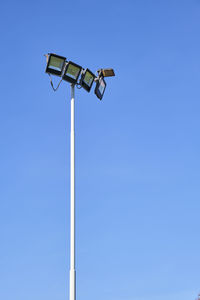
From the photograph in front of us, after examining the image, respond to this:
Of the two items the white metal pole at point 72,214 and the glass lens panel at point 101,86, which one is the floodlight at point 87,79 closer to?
the white metal pole at point 72,214

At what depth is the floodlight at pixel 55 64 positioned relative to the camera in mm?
15805

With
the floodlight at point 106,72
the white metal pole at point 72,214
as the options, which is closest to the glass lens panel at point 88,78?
the white metal pole at point 72,214

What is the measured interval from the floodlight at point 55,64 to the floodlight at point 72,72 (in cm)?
19

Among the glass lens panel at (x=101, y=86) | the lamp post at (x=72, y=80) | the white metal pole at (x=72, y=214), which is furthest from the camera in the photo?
the glass lens panel at (x=101, y=86)

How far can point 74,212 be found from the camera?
15.0 meters

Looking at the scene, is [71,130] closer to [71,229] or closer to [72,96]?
[72,96]

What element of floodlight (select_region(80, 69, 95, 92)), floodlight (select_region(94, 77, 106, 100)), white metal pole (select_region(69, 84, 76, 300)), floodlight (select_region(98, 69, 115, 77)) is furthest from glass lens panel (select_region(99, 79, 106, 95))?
white metal pole (select_region(69, 84, 76, 300))

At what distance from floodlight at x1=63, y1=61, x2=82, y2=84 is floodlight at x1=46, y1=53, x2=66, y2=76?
0.62 feet

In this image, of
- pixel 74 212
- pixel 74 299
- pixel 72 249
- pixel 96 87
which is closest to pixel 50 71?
pixel 96 87

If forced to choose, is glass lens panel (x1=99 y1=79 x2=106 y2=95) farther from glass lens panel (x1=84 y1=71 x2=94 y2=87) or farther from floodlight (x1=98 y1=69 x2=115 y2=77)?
glass lens panel (x1=84 y1=71 x2=94 y2=87)

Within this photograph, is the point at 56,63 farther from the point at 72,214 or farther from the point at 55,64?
the point at 72,214

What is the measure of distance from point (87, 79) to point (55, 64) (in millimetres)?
1152

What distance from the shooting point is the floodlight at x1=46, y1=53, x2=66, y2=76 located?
15805mm

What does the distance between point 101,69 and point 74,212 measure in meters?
5.08
